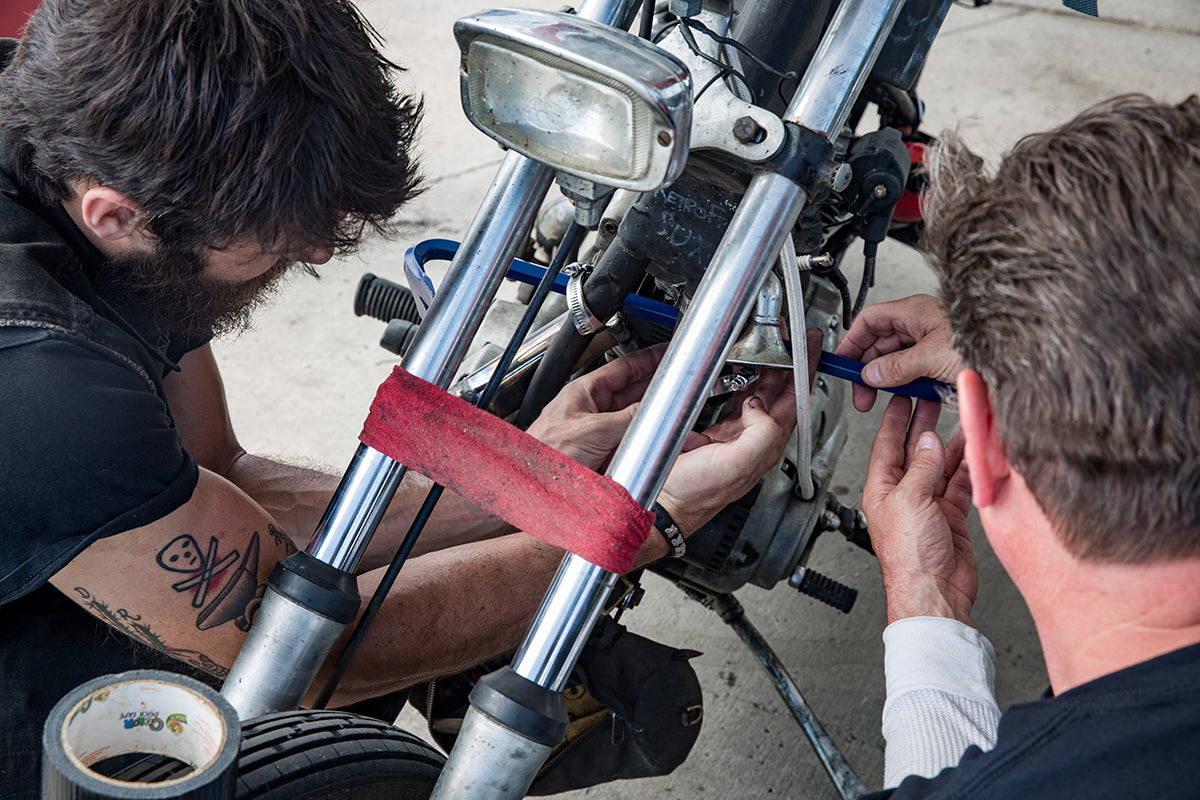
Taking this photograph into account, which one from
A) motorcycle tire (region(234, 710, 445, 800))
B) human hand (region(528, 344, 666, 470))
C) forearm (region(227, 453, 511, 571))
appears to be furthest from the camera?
forearm (region(227, 453, 511, 571))

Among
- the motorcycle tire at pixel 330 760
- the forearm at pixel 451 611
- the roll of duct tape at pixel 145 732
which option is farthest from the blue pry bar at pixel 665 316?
the roll of duct tape at pixel 145 732

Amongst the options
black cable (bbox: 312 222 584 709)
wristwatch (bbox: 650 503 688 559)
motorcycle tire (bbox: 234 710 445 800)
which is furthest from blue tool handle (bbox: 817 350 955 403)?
motorcycle tire (bbox: 234 710 445 800)

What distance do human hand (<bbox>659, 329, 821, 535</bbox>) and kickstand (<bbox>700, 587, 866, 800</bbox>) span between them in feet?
1.12

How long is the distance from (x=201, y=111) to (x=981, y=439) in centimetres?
74

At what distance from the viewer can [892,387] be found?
109 cm

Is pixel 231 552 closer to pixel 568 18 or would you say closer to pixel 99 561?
pixel 99 561

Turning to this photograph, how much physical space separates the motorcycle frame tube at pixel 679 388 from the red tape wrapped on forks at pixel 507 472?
0.02 metres

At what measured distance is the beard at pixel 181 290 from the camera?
102 cm

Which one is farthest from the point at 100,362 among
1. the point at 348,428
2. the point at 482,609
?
the point at 348,428

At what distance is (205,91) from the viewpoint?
3.00ft

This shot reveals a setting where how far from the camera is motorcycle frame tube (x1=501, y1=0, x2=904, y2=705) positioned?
0.73 m

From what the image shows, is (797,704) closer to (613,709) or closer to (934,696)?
(613,709)

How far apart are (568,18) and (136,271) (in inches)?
22.8

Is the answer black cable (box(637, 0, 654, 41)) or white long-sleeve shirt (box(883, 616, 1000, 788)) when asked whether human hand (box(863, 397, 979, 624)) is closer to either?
white long-sleeve shirt (box(883, 616, 1000, 788))
